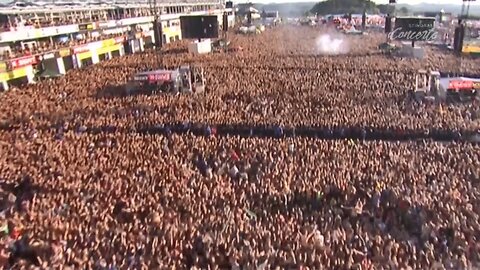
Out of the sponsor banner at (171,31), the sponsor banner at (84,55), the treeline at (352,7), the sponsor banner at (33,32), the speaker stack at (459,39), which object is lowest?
the treeline at (352,7)

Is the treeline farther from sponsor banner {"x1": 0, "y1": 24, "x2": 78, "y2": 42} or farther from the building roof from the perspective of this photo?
sponsor banner {"x1": 0, "y1": 24, "x2": 78, "y2": 42}

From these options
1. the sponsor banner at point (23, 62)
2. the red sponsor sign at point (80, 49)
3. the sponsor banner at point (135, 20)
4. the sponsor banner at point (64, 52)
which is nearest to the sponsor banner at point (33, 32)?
the sponsor banner at point (64, 52)

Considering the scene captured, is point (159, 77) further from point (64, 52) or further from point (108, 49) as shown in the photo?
point (108, 49)

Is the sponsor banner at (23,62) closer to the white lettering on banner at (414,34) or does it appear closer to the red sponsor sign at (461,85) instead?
the red sponsor sign at (461,85)

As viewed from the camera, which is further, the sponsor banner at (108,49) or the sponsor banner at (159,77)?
the sponsor banner at (108,49)

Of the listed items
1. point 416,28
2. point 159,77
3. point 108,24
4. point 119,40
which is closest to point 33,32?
point 119,40

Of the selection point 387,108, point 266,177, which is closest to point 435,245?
point 266,177
